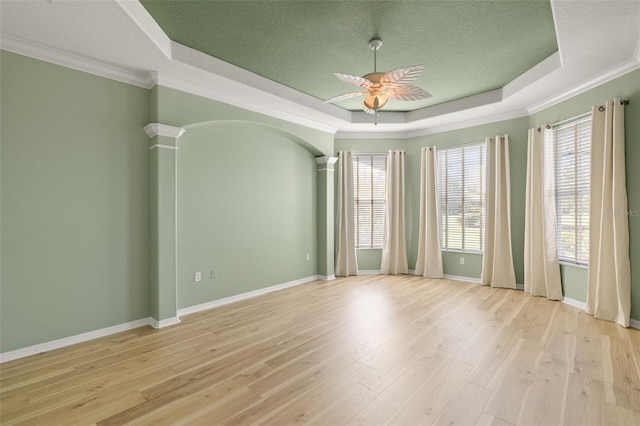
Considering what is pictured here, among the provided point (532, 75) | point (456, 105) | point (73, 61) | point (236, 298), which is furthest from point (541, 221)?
point (73, 61)

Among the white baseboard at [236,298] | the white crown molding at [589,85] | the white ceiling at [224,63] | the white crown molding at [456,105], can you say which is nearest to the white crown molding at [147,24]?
the white ceiling at [224,63]

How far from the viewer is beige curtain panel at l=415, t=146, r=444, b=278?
5750 mm

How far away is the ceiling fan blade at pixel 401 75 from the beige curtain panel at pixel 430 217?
10.8 ft

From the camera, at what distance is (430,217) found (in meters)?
5.77

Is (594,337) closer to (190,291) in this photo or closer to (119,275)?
(190,291)

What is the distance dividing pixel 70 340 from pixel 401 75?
4.20 metres

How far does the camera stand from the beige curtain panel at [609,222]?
3.38 m

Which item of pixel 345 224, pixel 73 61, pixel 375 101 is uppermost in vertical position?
pixel 73 61

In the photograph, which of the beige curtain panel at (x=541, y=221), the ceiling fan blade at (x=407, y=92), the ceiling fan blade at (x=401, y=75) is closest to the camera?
the ceiling fan blade at (x=401, y=75)

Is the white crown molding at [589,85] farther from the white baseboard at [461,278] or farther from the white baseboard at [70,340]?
the white baseboard at [70,340]

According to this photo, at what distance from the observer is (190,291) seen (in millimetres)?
3918

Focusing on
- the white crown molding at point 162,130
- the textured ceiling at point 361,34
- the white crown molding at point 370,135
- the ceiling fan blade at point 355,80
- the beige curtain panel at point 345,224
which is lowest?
the beige curtain panel at point 345,224

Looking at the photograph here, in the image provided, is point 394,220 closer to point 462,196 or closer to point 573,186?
point 462,196

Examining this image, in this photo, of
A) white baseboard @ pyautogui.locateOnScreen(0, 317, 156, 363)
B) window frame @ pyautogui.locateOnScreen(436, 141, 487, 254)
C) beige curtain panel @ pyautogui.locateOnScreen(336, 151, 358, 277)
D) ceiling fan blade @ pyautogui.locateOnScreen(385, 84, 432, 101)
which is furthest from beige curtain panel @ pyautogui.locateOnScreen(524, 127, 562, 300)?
white baseboard @ pyautogui.locateOnScreen(0, 317, 156, 363)
